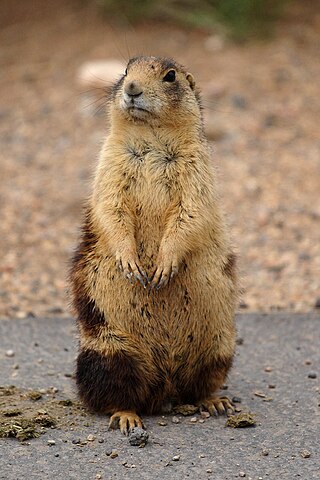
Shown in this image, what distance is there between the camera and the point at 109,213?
546cm

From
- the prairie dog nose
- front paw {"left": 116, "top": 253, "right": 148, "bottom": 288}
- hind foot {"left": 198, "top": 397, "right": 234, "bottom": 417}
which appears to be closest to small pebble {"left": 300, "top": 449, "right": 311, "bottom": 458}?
hind foot {"left": 198, "top": 397, "right": 234, "bottom": 417}

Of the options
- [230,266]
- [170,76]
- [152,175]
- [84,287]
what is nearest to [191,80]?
[170,76]

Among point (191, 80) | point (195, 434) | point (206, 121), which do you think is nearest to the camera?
point (195, 434)

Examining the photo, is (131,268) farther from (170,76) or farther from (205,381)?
(170,76)

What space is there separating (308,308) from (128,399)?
3.07 metres

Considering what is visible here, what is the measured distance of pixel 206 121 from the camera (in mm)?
11633

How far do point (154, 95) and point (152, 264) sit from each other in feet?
3.19

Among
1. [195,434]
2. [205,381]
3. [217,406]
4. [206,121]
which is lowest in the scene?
[195,434]

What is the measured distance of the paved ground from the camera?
15.6 feet

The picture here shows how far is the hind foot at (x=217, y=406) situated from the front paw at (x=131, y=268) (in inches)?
34.5

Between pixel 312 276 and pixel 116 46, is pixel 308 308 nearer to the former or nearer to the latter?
pixel 312 276

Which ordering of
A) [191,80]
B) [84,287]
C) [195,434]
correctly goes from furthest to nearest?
[191,80] → [84,287] → [195,434]

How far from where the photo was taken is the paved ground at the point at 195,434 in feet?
15.6

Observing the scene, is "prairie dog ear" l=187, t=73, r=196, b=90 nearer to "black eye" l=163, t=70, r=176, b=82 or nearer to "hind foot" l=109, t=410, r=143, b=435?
"black eye" l=163, t=70, r=176, b=82
